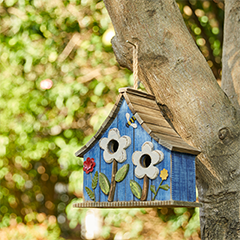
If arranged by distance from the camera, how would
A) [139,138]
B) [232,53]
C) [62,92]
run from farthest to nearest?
[62,92] < [232,53] < [139,138]

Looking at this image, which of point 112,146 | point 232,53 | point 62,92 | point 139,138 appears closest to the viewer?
point 139,138

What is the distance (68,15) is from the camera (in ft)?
8.62

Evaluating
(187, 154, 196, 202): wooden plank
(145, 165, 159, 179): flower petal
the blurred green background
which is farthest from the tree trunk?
the blurred green background

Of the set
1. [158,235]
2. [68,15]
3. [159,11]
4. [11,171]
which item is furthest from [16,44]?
[158,235]

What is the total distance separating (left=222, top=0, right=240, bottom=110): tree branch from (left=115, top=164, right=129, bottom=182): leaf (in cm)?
64

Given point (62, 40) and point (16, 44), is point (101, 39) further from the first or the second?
point (16, 44)

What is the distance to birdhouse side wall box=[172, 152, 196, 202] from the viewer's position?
3.29ft

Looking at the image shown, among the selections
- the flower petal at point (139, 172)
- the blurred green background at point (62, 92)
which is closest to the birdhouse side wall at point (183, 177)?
the flower petal at point (139, 172)

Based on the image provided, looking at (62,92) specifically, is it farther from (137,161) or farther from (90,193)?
(137,161)

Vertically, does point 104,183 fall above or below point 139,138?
below

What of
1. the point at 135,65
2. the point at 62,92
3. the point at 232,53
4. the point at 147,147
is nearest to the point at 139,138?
the point at 147,147

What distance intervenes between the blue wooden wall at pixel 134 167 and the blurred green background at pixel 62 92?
1.20 metres

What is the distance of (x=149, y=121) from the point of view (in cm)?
110

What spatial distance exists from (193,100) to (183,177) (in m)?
0.33
